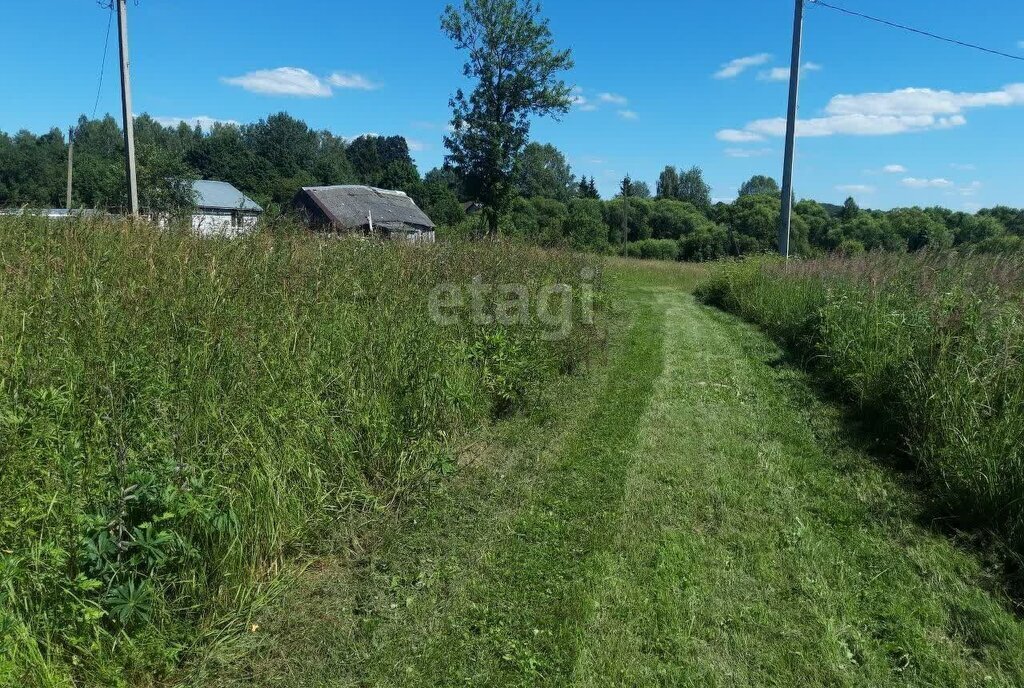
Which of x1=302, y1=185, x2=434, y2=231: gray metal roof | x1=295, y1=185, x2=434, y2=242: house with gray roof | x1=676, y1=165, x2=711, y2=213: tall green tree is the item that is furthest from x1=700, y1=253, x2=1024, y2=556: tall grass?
x1=676, y1=165, x2=711, y2=213: tall green tree

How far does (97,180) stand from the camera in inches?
1391

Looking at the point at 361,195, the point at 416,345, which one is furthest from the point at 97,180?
the point at 416,345

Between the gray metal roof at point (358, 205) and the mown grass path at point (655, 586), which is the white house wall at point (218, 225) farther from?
the gray metal roof at point (358, 205)

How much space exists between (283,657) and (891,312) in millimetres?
6964

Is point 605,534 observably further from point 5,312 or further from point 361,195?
point 361,195

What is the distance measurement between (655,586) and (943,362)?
3.34m

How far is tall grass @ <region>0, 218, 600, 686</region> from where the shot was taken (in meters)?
2.33

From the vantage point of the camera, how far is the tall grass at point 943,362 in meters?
4.00

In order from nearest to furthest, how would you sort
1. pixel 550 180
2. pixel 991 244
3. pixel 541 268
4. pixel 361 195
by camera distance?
pixel 541 268 < pixel 991 244 < pixel 361 195 < pixel 550 180

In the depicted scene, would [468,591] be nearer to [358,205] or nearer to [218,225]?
[218,225]

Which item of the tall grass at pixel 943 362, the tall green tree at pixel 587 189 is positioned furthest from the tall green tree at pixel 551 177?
the tall grass at pixel 943 362

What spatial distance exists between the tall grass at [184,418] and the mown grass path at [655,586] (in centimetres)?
40

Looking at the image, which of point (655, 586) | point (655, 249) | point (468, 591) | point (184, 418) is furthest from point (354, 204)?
point (655, 249)

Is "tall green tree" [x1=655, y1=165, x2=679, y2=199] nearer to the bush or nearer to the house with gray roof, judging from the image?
the bush
